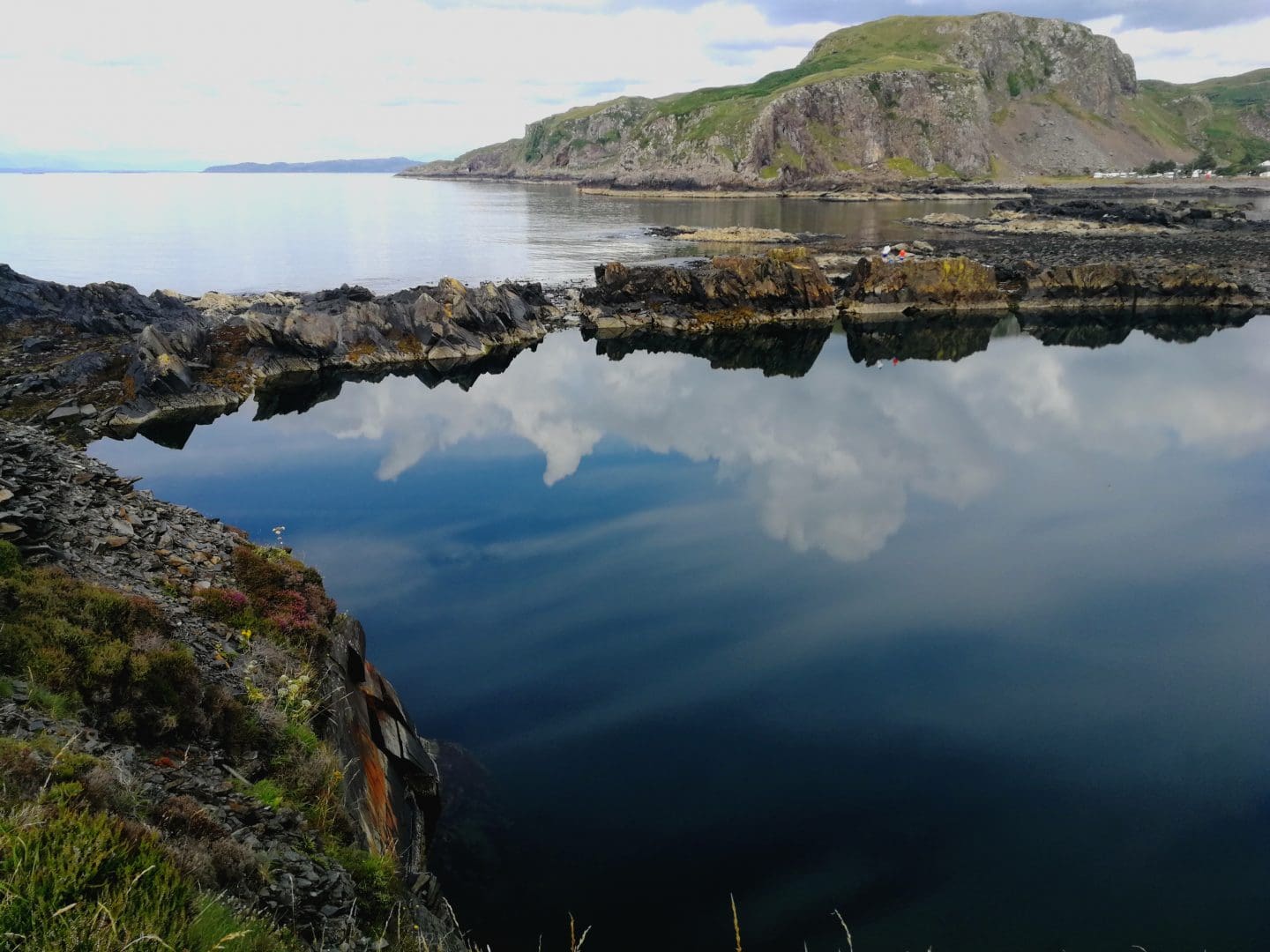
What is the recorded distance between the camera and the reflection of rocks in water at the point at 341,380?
54.0m

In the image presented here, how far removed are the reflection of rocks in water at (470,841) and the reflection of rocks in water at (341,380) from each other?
3860cm

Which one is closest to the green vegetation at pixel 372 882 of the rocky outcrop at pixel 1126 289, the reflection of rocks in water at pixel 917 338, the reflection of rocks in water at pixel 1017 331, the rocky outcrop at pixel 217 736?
the rocky outcrop at pixel 217 736

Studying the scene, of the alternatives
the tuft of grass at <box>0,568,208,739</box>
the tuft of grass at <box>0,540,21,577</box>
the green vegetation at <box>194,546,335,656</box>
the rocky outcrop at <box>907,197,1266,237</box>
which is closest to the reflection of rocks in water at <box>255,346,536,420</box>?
the green vegetation at <box>194,546,335,656</box>

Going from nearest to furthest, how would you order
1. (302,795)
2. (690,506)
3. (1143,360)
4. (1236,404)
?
(302,795) < (690,506) < (1236,404) < (1143,360)

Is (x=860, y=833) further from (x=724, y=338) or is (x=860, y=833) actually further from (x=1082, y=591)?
(x=724, y=338)

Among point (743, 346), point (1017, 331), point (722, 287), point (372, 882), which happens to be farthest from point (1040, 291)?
point (372, 882)

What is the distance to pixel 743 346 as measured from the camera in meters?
72.8

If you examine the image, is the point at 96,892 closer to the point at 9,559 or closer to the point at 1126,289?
the point at 9,559

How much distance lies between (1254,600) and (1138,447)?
18.8m

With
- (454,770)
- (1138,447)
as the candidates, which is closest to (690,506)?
(454,770)

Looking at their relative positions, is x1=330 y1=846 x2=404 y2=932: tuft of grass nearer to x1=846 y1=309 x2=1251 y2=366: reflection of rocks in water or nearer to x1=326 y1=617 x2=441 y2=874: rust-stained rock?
x1=326 y1=617 x2=441 y2=874: rust-stained rock

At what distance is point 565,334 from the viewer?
75438 mm

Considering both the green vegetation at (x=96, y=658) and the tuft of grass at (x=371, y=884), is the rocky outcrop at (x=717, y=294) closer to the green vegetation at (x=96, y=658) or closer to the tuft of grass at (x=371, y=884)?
the green vegetation at (x=96, y=658)

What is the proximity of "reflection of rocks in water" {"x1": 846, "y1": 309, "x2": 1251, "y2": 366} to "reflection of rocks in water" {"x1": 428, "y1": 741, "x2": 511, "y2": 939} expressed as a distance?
55.1 meters
